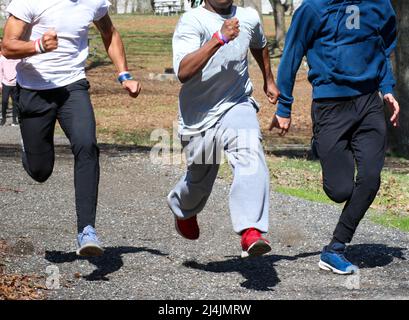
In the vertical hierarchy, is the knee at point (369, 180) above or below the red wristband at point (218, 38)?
below

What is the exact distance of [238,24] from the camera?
262 inches

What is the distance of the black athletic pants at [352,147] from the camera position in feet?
24.0

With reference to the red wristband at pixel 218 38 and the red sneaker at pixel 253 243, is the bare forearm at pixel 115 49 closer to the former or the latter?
the red wristband at pixel 218 38

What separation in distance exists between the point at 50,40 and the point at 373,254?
2885 millimetres

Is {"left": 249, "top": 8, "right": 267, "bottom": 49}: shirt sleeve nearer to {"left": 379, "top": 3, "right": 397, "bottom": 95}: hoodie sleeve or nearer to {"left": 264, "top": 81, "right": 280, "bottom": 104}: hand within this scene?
{"left": 264, "top": 81, "right": 280, "bottom": 104}: hand

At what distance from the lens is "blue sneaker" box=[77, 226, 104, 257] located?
6.97 metres

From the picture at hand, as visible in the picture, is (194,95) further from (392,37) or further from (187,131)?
(392,37)

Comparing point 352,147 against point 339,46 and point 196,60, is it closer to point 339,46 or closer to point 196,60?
point 339,46

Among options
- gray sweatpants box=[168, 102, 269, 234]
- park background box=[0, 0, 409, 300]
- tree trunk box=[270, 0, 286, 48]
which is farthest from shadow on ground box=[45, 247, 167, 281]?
tree trunk box=[270, 0, 286, 48]

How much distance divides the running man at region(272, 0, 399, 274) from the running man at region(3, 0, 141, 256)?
1156 mm

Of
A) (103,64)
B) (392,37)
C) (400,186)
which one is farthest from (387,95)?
(103,64)

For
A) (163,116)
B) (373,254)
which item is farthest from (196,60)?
(163,116)

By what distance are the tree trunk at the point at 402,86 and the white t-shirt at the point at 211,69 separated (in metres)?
9.96

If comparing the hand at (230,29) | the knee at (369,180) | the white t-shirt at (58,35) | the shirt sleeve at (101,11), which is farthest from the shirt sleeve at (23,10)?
the knee at (369,180)
